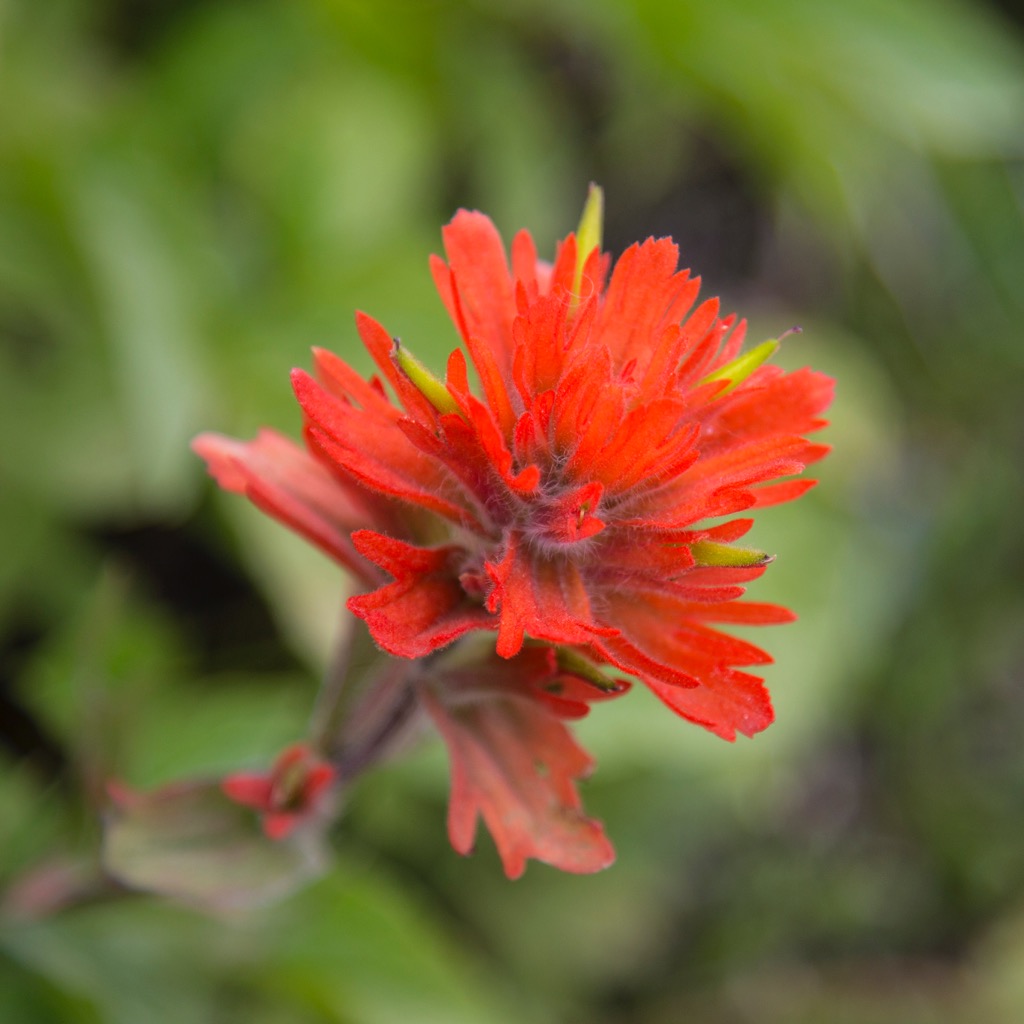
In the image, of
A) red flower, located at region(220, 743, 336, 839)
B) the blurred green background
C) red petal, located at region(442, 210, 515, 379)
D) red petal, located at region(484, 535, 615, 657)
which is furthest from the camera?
the blurred green background

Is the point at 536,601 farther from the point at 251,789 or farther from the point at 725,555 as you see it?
the point at 251,789

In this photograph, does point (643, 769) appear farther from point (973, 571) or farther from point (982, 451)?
point (982, 451)

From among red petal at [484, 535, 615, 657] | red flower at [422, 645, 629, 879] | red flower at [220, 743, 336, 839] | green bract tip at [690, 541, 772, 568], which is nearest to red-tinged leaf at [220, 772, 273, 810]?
red flower at [220, 743, 336, 839]

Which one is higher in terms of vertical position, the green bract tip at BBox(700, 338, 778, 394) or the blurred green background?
the green bract tip at BBox(700, 338, 778, 394)

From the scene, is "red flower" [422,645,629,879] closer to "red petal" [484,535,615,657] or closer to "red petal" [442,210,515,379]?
"red petal" [484,535,615,657]

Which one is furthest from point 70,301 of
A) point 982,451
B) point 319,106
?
point 982,451

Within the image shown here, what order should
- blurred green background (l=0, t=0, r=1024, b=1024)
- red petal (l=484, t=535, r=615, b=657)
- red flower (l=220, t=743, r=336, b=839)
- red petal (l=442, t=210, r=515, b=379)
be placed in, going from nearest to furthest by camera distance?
red petal (l=484, t=535, r=615, b=657) → red petal (l=442, t=210, r=515, b=379) → red flower (l=220, t=743, r=336, b=839) → blurred green background (l=0, t=0, r=1024, b=1024)

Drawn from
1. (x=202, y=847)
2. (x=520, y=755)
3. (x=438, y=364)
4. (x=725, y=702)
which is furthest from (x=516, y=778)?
(x=438, y=364)

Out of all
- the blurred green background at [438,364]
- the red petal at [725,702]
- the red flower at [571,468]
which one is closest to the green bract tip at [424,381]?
the red flower at [571,468]
